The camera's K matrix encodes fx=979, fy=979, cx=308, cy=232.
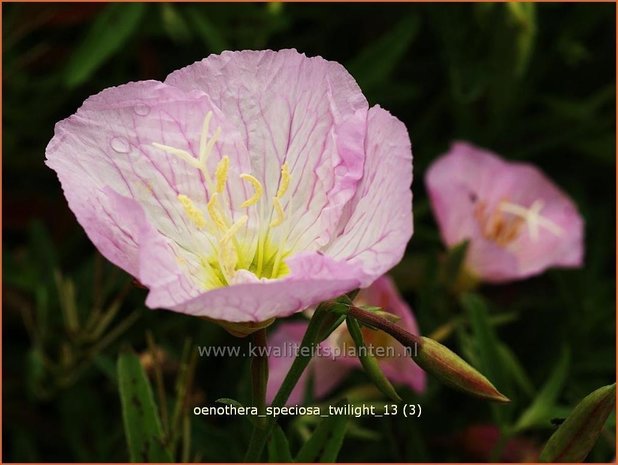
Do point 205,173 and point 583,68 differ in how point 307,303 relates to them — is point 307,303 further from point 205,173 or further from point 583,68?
point 583,68

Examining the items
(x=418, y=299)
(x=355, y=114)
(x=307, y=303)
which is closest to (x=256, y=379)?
(x=307, y=303)

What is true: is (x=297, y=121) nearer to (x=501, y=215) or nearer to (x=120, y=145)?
(x=120, y=145)

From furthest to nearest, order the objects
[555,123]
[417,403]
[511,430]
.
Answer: [555,123] < [417,403] < [511,430]

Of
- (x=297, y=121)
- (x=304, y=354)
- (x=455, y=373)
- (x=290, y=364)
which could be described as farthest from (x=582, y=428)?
(x=290, y=364)

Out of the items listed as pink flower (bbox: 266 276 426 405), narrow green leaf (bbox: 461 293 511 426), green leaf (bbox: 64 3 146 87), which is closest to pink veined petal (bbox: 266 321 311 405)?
pink flower (bbox: 266 276 426 405)

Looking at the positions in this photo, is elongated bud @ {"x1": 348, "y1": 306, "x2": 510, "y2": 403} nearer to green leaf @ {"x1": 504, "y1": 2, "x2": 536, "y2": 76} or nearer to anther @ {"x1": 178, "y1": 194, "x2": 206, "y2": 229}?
anther @ {"x1": 178, "y1": 194, "x2": 206, "y2": 229}
